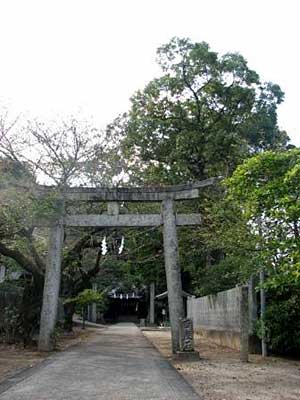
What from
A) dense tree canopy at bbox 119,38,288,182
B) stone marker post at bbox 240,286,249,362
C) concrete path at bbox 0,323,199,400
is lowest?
concrete path at bbox 0,323,199,400

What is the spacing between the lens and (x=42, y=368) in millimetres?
11508

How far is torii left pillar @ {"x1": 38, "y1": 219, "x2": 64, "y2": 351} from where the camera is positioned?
1581cm

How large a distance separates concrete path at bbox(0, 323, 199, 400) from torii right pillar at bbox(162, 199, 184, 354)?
5.19 feet

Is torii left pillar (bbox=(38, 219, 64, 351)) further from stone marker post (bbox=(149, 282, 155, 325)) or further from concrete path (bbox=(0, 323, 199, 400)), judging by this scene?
stone marker post (bbox=(149, 282, 155, 325))

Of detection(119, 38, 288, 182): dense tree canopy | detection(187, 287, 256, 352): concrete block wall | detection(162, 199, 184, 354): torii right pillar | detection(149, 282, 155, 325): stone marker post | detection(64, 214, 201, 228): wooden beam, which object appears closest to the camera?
detection(162, 199, 184, 354): torii right pillar

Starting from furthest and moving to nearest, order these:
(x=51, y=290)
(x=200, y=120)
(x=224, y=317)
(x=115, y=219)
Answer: (x=200, y=120), (x=224, y=317), (x=115, y=219), (x=51, y=290)

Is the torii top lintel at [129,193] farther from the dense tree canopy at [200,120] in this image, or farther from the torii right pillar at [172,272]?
the dense tree canopy at [200,120]

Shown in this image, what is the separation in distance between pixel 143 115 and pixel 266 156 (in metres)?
18.7

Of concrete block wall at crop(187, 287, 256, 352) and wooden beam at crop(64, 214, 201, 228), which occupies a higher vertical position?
wooden beam at crop(64, 214, 201, 228)

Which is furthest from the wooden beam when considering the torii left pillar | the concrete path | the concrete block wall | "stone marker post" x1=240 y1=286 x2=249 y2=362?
the concrete path

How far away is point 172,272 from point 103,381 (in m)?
6.51

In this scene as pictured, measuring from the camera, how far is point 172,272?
1577cm

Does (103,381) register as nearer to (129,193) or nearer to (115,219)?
(115,219)

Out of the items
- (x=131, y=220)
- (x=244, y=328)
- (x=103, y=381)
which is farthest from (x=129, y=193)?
(x=103, y=381)
